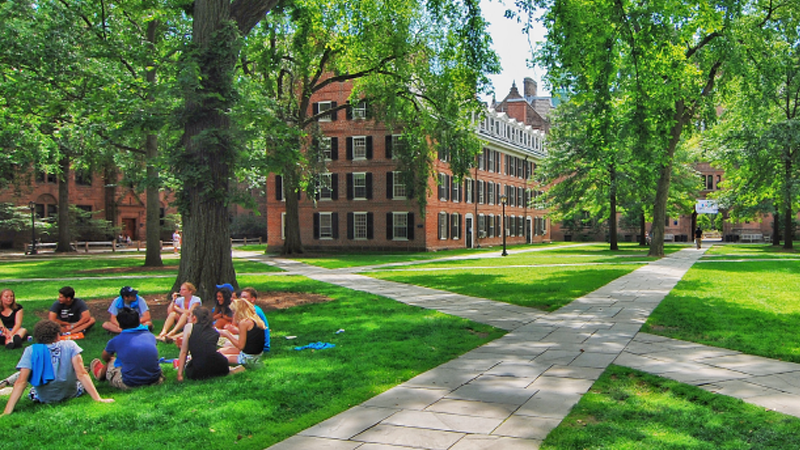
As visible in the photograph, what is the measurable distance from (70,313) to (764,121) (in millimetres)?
33493

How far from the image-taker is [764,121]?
31438 mm

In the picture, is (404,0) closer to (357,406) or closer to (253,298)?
(253,298)

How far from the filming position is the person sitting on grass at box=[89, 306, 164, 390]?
6.22 metres

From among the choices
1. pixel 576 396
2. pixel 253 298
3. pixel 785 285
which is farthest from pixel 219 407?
pixel 785 285

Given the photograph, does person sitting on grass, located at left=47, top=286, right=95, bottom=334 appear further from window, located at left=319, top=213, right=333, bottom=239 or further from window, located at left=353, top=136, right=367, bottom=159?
window, located at left=319, top=213, right=333, bottom=239

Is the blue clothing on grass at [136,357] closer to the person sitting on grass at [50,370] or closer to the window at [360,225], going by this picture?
the person sitting on grass at [50,370]

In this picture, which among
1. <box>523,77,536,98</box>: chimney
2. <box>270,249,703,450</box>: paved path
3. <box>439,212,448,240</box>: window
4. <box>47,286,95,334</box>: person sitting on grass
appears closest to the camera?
<box>270,249,703,450</box>: paved path

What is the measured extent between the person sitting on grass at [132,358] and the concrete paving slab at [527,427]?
3720 millimetres

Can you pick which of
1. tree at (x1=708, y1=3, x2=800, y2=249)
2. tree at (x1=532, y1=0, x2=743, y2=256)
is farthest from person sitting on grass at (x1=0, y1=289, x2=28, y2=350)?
tree at (x1=708, y1=3, x2=800, y2=249)

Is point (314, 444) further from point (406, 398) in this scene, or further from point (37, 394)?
point (37, 394)

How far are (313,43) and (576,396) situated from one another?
24125 mm

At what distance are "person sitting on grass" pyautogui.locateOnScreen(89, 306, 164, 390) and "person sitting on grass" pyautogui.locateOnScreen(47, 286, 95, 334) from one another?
3275 millimetres

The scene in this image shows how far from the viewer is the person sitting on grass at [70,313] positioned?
9.05m

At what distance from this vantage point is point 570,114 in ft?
117
